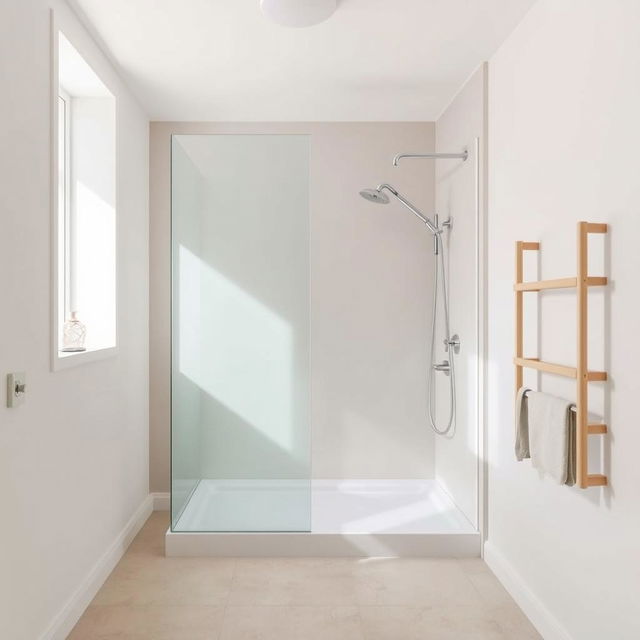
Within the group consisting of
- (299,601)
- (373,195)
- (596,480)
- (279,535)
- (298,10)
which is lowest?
(299,601)

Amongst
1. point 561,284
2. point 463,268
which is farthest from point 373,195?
point 561,284

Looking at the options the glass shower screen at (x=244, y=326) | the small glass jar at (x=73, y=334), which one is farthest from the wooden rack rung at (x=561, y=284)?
the small glass jar at (x=73, y=334)

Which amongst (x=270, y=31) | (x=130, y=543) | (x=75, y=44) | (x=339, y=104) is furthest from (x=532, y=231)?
(x=130, y=543)

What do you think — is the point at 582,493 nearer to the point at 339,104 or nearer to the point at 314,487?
the point at 314,487

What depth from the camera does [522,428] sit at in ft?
7.53

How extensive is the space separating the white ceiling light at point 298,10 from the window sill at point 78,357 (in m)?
1.51

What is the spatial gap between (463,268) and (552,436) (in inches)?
58.4

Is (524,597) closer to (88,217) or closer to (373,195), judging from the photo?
(373,195)

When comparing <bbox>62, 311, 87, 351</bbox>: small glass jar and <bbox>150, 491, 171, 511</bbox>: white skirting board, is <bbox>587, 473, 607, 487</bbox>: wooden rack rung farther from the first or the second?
<bbox>150, 491, 171, 511</bbox>: white skirting board

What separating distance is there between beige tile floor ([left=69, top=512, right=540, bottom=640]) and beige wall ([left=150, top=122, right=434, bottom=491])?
39.5 inches

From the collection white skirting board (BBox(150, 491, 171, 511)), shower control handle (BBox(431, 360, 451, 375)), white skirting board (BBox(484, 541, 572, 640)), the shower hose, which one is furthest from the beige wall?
white skirting board (BBox(484, 541, 572, 640))

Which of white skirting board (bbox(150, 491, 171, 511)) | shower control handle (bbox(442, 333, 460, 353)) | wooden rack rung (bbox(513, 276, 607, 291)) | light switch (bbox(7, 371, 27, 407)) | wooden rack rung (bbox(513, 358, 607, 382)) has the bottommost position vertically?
white skirting board (bbox(150, 491, 171, 511))

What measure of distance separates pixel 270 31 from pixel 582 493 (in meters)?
2.17

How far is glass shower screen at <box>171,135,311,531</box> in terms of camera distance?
2.89m
